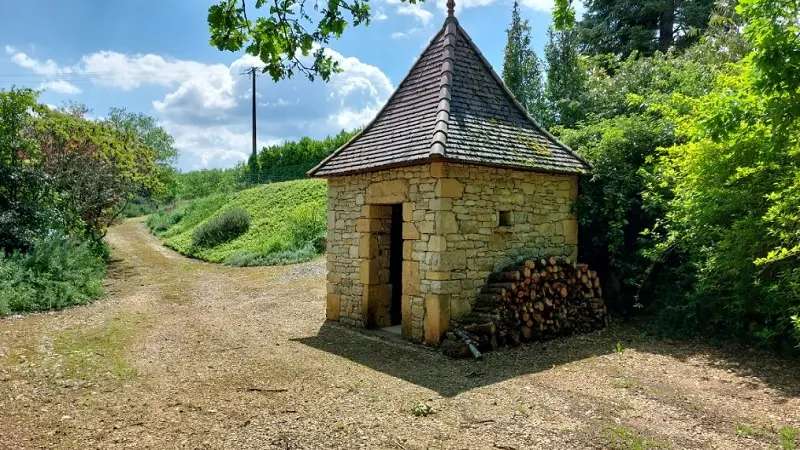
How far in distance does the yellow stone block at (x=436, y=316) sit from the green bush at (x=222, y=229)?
1546 cm

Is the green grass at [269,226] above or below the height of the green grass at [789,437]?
above

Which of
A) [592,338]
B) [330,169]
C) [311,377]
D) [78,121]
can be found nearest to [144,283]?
[78,121]

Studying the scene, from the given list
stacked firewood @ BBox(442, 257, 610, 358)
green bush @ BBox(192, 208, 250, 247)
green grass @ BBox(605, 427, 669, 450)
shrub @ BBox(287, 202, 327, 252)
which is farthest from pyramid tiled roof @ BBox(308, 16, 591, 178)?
green bush @ BBox(192, 208, 250, 247)

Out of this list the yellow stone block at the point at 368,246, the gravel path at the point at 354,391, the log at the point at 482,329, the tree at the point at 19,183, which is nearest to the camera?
the gravel path at the point at 354,391

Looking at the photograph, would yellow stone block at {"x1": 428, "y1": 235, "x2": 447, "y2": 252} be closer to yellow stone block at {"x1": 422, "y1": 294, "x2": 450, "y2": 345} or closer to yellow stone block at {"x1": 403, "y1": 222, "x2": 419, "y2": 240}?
yellow stone block at {"x1": 403, "y1": 222, "x2": 419, "y2": 240}

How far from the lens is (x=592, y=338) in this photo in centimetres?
809

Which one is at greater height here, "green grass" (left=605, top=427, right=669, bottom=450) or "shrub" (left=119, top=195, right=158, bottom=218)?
"shrub" (left=119, top=195, right=158, bottom=218)

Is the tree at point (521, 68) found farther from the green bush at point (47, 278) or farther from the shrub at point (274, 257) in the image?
the green bush at point (47, 278)

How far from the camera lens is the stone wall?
7516mm

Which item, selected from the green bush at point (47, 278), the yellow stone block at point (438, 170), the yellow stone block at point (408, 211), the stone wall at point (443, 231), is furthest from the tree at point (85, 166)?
the yellow stone block at point (438, 170)

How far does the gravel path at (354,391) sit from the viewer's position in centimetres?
452

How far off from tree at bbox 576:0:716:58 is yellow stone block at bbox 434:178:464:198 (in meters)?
12.8

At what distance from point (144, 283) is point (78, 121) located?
577 centimetres

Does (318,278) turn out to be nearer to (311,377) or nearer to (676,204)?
(311,377)
